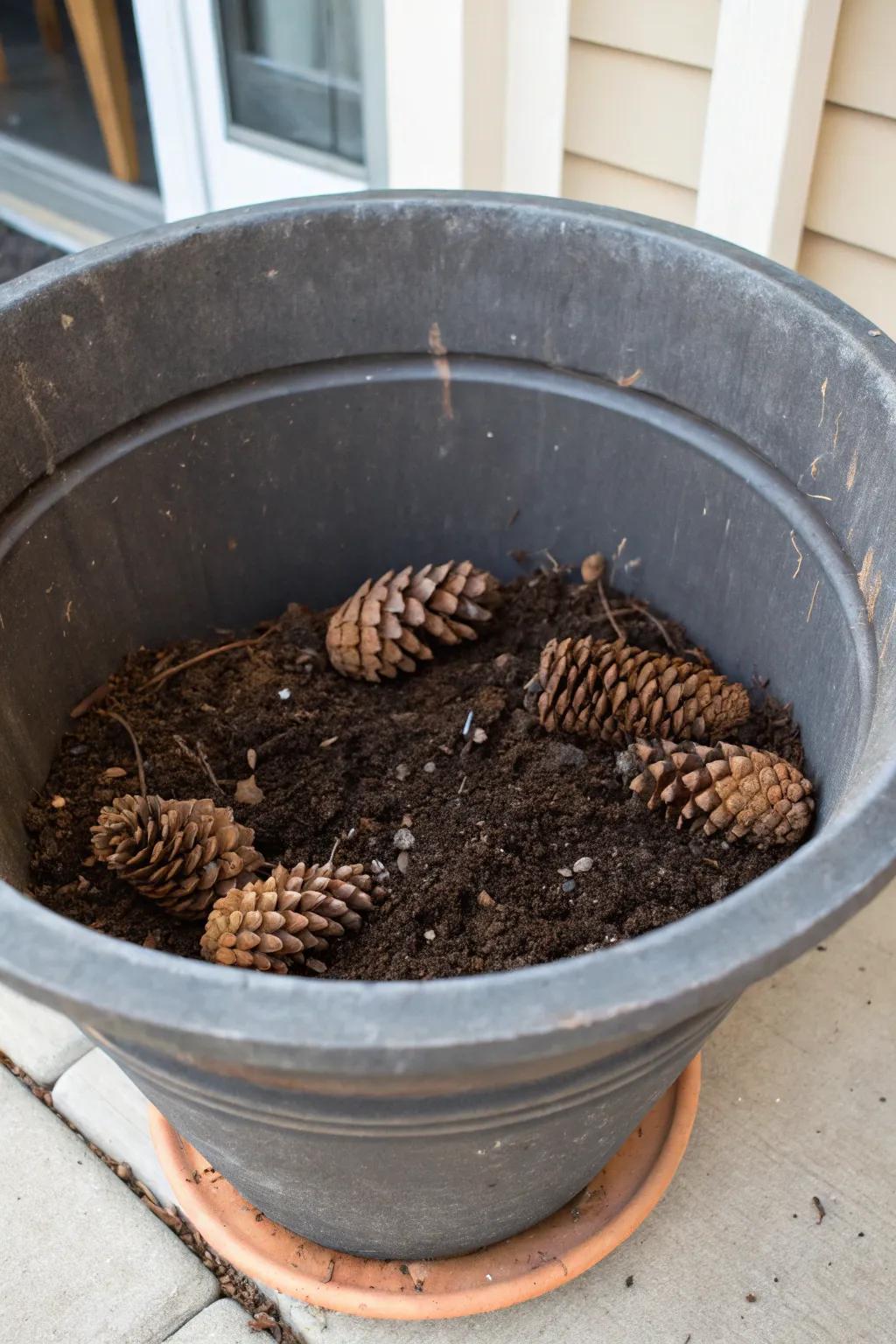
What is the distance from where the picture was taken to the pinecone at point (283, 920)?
98 cm

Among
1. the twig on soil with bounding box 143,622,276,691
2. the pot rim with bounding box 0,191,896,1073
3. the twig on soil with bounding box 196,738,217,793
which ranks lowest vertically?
the twig on soil with bounding box 196,738,217,793

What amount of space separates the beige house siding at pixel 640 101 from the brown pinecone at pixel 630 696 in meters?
0.78

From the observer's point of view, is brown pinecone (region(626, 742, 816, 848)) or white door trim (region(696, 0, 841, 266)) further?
white door trim (region(696, 0, 841, 266))

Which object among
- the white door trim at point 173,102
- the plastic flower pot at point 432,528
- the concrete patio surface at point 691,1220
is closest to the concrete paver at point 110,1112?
the concrete patio surface at point 691,1220

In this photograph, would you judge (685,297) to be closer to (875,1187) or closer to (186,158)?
(875,1187)

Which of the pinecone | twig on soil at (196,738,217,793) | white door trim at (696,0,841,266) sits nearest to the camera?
the pinecone

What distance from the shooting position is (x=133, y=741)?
1.21 m

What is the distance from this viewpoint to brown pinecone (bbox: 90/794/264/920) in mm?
1049

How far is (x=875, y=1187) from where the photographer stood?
1149mm

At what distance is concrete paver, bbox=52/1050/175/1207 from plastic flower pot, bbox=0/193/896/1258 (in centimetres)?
24

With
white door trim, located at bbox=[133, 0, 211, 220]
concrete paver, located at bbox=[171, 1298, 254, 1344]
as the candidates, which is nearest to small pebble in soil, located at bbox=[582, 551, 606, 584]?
concrete paver, located at bbox=[171, 1298, 254, 1344]

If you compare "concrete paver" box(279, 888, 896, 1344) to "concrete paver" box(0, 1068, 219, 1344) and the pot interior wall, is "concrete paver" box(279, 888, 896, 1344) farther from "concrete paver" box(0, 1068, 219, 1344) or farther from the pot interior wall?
the pot interior wall

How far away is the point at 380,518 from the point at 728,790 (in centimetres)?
56

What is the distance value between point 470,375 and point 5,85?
285 cm
